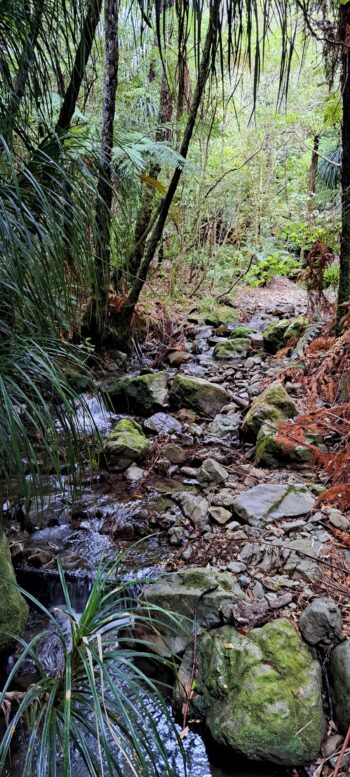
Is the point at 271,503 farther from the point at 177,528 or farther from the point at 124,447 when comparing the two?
the point at 124,447

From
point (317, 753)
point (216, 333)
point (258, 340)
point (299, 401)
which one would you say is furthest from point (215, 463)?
point (216, 333)

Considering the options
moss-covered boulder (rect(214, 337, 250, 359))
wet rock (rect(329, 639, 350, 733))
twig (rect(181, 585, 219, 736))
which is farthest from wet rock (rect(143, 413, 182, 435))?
wet rock (rect(329, 639, 350, 733))

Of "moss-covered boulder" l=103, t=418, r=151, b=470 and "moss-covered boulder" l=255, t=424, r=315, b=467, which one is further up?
"moss-covered boulder" l=255, t=424, r=315, b=467

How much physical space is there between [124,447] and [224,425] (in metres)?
0.87

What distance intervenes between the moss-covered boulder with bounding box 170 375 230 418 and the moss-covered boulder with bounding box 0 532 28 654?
8.15 ft

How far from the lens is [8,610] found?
6.26 ft

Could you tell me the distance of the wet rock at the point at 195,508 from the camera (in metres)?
2.66

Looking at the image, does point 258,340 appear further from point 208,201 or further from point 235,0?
point 235,0

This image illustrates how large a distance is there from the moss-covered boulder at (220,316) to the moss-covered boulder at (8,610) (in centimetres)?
558

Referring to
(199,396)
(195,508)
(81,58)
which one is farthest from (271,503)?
(81,58)

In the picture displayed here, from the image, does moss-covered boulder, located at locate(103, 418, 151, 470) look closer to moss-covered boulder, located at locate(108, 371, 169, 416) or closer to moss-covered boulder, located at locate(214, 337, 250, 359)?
moss-covered boulder, located at locate(108, 371, 169, 416)

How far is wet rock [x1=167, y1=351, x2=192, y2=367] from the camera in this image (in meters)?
5.69

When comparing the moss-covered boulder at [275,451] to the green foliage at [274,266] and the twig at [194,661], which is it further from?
the green foliage at [274,266]

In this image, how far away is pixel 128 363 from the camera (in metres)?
5.63
